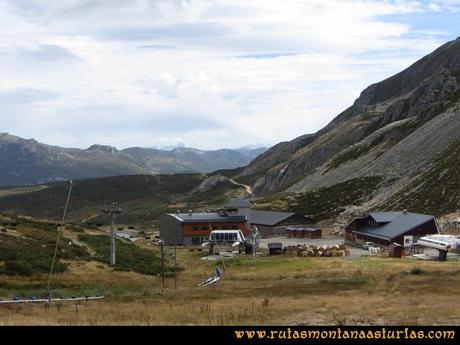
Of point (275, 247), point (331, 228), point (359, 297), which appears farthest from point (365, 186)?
point (359, 297)

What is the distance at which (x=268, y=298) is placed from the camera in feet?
126

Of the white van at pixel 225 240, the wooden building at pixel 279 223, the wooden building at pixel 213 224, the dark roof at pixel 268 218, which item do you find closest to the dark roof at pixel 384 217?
the white van at pixel 225 240

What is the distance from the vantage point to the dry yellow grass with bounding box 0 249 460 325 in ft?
92.5

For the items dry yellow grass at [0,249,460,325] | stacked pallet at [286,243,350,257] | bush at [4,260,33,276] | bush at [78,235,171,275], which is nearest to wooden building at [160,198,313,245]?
bush at [78,235,171,275]

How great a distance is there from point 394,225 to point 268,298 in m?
59.3

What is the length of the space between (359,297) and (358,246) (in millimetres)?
62060

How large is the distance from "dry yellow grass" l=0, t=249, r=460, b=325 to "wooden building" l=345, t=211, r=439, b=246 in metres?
26.4

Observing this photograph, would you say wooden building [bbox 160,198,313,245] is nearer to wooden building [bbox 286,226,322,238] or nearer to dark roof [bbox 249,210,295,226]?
dark roof [bbox 249,210,295,226]

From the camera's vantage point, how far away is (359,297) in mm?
37625

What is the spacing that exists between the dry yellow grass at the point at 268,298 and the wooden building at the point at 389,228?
1041 inches

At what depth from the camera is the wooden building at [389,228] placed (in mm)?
88438

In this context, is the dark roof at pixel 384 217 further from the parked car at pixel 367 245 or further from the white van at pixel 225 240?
the white van at pixel 225 240
